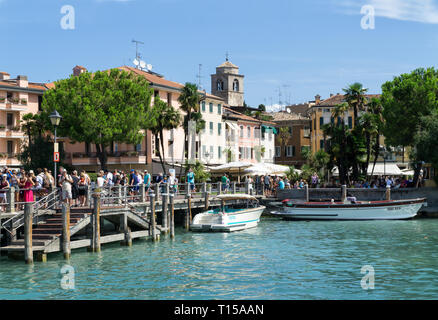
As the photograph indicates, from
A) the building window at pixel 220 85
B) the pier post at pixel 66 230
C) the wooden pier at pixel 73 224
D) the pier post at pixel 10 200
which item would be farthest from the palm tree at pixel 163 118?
the building window at pixel 220 85

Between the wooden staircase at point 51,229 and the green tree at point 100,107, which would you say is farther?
the green tree at point 100,107

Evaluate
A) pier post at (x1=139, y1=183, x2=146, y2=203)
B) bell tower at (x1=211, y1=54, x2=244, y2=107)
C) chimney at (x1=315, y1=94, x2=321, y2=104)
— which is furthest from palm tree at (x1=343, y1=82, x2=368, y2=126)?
bell tower at (x1=211, y1=54, x2=244, y2=107)

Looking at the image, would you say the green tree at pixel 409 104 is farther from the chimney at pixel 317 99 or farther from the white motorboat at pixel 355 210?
the chimney at pixel 317 99

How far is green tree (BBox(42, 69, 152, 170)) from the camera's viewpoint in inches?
2245

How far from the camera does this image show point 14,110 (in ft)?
213

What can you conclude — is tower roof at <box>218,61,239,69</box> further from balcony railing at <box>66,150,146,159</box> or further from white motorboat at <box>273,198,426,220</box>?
white motorboat at <box>273,198,426,220</box>

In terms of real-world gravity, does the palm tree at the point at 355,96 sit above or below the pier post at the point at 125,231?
above

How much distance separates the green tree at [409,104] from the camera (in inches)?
2157

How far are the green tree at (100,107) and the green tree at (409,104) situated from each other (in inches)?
865

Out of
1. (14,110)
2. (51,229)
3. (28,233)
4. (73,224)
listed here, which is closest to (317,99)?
(14,110)

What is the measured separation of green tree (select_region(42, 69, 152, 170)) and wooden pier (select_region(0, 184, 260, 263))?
23.4 meters

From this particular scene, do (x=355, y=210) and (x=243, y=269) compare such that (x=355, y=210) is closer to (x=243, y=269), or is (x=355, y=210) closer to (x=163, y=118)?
(x=163, y=118)
